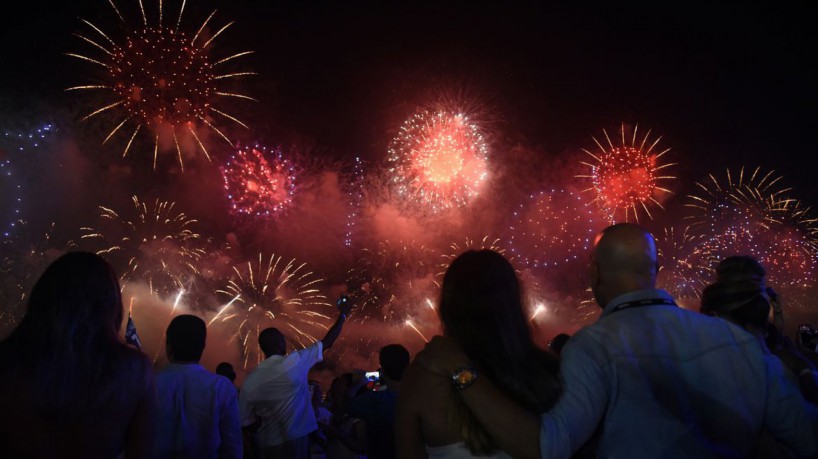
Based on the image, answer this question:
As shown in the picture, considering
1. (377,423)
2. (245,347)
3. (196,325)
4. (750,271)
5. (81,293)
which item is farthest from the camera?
(245,347)

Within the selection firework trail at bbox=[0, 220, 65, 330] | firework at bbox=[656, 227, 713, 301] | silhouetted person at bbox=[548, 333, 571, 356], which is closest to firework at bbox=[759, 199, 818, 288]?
firework at bbox=[656, 227, 713, 301]

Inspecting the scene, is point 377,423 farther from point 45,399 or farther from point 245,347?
point 245,347

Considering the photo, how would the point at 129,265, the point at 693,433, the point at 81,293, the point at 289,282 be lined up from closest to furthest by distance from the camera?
the point at 693,433 < the point at 81,293 < the point at 129,265 < the point at 289,282

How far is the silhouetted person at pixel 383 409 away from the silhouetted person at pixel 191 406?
3.49ft

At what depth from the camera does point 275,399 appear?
18.2ft

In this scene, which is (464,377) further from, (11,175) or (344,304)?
(11,175)

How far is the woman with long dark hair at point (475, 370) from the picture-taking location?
2.39 metres

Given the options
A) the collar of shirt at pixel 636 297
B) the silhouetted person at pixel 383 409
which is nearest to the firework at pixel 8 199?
the silhouetted person at pixel 383 409

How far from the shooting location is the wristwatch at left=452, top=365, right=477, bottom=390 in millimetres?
2242

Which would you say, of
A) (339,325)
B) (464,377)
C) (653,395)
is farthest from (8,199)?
(653,395)

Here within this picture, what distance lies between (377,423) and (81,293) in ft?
9.72

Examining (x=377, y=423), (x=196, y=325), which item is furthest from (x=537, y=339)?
(x=196, y=325)

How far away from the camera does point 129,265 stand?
20469 millimetres

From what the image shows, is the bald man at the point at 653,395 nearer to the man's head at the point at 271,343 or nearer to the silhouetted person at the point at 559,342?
the silhouetted person at the point at 559,342
